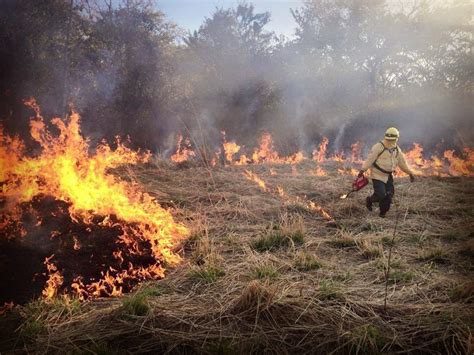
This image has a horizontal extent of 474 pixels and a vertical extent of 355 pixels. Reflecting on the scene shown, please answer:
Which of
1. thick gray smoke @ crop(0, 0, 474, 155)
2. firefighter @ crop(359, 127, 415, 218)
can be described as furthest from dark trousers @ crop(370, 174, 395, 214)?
thick gray smoke @ crop(0, 0, 474, 155)

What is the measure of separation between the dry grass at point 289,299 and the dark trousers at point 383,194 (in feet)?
1.20

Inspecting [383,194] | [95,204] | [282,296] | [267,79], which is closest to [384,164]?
Answer: [383,194]

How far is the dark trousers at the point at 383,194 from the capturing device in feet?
18.6

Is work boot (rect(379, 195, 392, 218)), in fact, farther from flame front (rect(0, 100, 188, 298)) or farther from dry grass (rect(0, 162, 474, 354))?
flame front (rect(0, 100, 188, 298))

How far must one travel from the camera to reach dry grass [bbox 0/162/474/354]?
246 centimetres

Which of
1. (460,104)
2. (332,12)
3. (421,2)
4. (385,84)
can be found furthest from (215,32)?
(460,104)

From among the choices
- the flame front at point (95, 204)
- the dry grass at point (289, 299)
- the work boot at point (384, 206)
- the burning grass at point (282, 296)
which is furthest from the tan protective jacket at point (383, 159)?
the flame front at point (95, 204)

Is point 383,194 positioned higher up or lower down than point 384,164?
lower down

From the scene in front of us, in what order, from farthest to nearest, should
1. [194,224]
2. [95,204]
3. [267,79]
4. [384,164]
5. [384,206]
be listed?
1. [267,79]
2. [384,164]
3. [384,206]
4. [194,224]
5. [95,204]

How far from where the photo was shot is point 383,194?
18.7ft

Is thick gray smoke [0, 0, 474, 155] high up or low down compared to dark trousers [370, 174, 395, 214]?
up

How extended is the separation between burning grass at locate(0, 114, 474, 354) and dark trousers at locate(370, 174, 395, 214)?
0.21m

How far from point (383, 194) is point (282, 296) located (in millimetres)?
3487

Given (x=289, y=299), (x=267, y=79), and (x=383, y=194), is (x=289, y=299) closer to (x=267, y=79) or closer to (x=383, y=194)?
(x=383, y=194)
